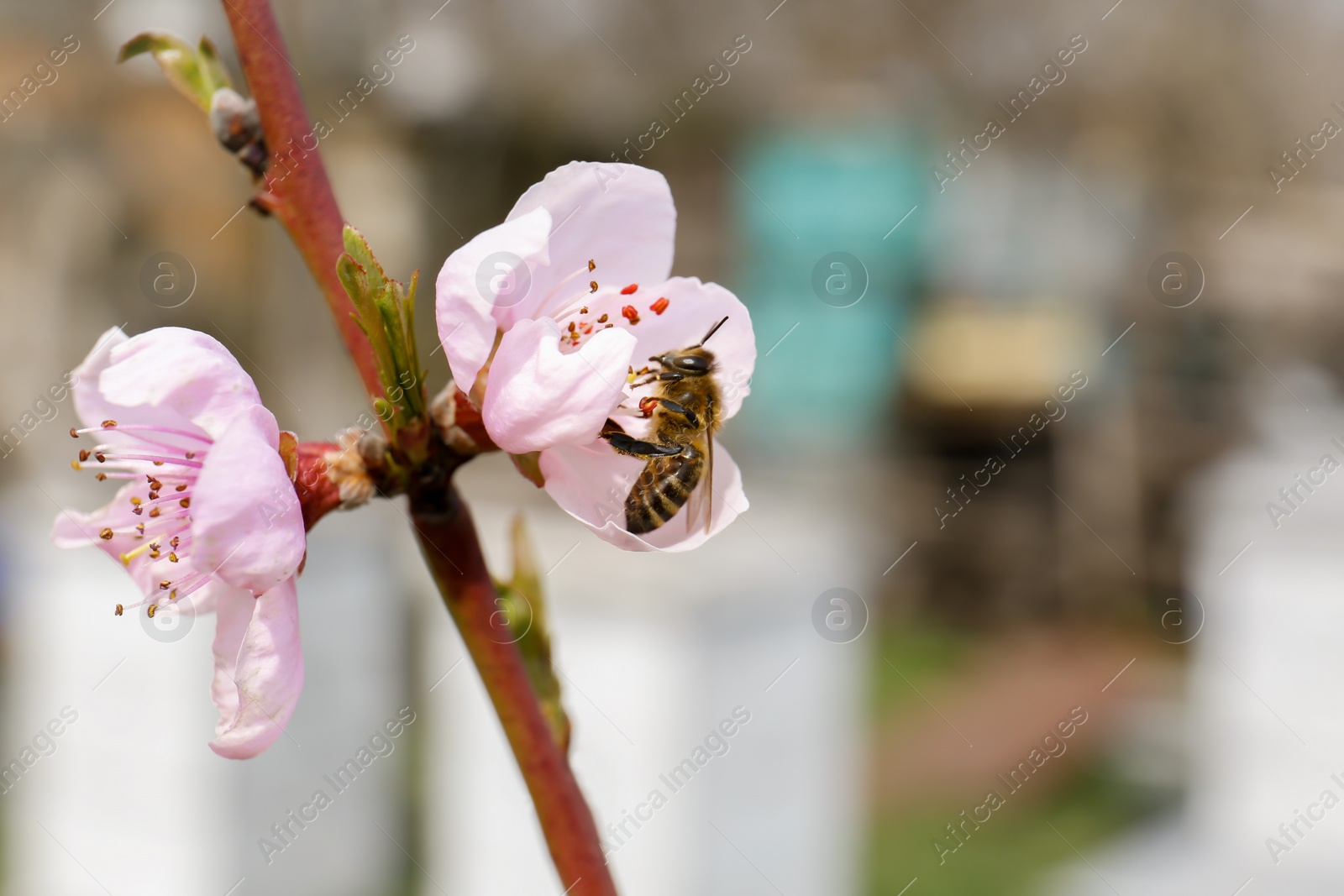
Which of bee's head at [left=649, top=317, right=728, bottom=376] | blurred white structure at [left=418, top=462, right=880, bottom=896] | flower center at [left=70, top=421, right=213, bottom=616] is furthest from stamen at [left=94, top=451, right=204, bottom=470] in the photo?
blurred white structure at [left=418, top=462, right=880, bottom=896]

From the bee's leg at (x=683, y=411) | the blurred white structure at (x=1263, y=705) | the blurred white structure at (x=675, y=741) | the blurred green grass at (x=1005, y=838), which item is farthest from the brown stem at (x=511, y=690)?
the blurred green grass at (x=1005, y=838)

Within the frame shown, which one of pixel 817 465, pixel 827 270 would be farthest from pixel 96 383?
pixel 817 465

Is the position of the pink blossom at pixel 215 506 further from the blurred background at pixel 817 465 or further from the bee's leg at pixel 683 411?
the blurred background at pixel 817 465

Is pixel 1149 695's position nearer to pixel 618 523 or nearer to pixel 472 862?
pixel 472 862

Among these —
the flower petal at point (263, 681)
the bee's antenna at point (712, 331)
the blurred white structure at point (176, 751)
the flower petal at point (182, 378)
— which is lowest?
the blurred white structure at point (176, 751)

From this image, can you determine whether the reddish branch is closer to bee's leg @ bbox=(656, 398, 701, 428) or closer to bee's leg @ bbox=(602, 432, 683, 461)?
bee's leg @ bbox=(602, 432, 683, 461)

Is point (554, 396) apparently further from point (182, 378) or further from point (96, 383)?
point (96, 383)

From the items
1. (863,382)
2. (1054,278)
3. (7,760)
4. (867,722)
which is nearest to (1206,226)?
(1054,278)
